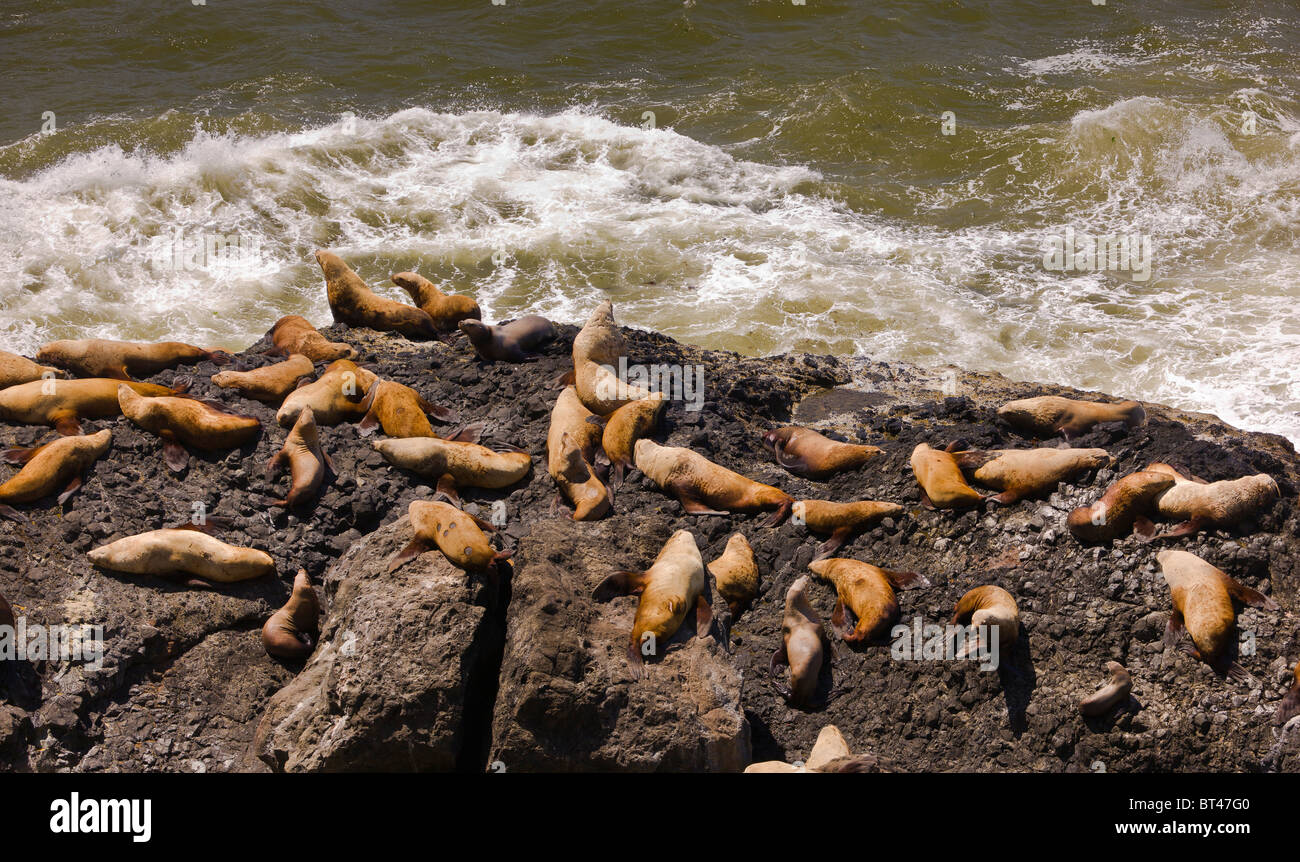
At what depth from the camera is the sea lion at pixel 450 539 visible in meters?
5.26

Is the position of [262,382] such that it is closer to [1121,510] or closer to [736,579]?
[736,579]

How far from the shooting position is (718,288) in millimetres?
12258

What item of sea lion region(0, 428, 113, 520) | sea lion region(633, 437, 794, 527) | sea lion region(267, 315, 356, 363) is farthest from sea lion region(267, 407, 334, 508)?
sea lion region(633, 437, 794, 527)

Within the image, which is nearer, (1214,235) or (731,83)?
(1214,235)

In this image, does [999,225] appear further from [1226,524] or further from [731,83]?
[1226,524]

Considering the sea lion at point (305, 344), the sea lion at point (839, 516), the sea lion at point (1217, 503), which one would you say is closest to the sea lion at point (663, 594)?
the sea lion at point (839, 516)

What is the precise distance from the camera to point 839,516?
626 cm

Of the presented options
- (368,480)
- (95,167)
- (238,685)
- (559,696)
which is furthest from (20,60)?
(559,696)

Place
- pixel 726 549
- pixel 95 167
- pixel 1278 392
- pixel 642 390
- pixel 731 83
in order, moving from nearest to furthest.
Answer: pixel 726 549, pixel 642 390, pixel 1278 392, pixel 95 167, pixel 731 83

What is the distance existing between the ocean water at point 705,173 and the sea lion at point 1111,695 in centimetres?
580

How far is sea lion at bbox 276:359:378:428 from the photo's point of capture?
7055 millimetres

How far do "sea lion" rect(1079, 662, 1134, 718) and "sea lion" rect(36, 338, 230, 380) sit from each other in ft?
23.0

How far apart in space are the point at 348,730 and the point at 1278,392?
9563 mm

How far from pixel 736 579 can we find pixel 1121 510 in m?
2.25
